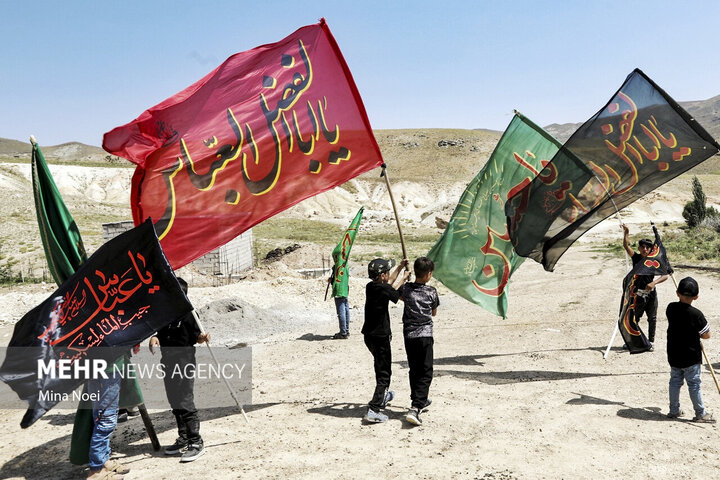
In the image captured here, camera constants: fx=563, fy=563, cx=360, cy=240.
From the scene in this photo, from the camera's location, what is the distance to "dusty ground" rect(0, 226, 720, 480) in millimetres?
5324

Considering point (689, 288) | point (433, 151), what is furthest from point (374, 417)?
point (433, 151)

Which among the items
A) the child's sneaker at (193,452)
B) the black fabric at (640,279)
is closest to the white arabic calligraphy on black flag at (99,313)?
the child's sneaker at (193,452)

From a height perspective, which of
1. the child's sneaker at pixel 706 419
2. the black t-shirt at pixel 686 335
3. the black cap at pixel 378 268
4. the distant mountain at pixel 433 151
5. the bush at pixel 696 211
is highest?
the distant mountain at pixel 433 151

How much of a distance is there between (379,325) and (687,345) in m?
3.31

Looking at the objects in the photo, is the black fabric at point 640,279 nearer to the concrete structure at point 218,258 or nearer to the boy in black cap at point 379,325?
the boy in black cap at point 379,325

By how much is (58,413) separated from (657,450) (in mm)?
7230

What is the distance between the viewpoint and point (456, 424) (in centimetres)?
634

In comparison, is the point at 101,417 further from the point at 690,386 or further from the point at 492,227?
the point at 492,227

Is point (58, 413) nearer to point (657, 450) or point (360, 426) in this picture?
point (360, 426)

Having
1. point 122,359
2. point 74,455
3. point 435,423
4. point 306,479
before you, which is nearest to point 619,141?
point 435,423

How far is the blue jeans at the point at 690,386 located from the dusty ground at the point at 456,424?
189 millimetres

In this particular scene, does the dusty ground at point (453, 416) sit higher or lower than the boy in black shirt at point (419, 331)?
lower

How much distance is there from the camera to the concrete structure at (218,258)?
62.4 feet

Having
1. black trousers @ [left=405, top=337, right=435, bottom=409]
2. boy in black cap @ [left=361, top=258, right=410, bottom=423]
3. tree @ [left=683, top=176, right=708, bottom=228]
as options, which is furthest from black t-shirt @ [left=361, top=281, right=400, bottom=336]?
tree @ [left=683, top=176, right=708, bottom=228]
